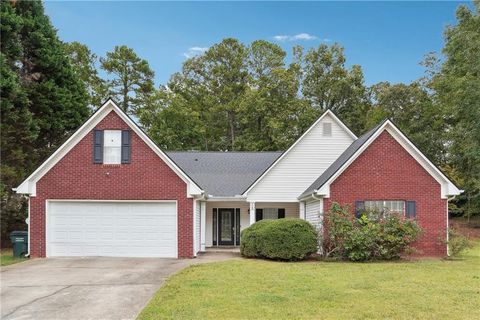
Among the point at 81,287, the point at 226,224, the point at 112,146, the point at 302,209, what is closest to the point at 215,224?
the point at 226,224

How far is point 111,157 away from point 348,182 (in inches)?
361

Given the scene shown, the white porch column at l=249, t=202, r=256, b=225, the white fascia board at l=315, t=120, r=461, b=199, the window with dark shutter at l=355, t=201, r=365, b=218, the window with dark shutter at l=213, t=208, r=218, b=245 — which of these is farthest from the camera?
the window with dark shutter at l=213, t=208, r=218, b=245

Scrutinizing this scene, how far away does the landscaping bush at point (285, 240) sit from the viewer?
17.1 metres

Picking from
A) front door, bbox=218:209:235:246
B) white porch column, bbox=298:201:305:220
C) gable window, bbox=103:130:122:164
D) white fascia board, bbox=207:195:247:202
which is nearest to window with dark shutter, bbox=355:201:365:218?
white porch column, bbox=298:201:305:220

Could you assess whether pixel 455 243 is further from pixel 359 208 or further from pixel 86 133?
pixel 86 133

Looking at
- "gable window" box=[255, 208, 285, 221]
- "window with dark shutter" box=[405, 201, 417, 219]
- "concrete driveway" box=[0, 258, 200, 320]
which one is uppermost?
"window with dark shutter" box=[405, 201, 417, 219]

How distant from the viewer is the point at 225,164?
2719cm

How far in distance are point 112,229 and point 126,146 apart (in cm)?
323

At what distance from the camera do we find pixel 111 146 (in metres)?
18.6

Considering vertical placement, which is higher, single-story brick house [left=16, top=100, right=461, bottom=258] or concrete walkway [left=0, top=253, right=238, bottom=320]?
single-story brick house [left=16, top=100, right=461, bottom=258]

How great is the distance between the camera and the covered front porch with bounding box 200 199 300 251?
24.7 meters

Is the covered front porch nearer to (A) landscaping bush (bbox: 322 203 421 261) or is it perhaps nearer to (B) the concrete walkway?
(A) landscaping bush (bbox: 322 203 421 261)

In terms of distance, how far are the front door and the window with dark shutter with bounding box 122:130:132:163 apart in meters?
7.99

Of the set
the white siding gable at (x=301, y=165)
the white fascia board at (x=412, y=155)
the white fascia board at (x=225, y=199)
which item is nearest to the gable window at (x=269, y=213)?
the white fascia board at (x=225, y=199)
